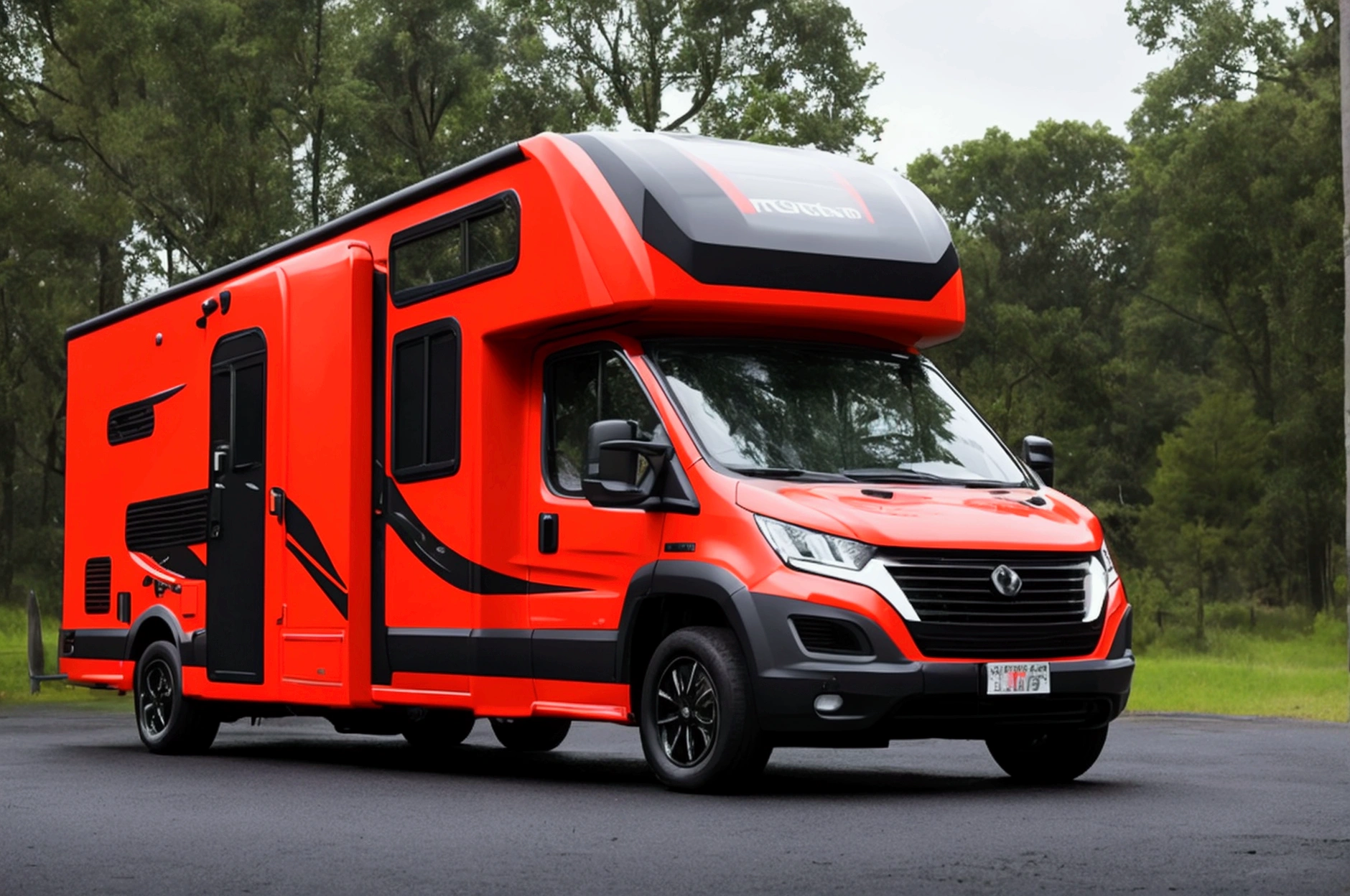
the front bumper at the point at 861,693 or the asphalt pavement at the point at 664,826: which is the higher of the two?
the front bumper at the point at 861,693

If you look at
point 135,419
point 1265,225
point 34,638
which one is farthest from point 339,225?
point 1265,225

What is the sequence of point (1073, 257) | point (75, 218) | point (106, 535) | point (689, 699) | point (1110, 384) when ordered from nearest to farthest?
point (689, 699) < point (106, 535) < point (75, 218) < point (1110, 384) < point (1073, 257)

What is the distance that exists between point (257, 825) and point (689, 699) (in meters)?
2.26

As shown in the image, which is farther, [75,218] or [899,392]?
[75,218]

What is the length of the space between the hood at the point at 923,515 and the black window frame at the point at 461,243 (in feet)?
7.73

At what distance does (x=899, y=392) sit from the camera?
35.9 feet

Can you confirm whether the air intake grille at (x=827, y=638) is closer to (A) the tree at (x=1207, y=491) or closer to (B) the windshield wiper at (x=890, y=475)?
(B) the windshield wiper at (x=890, y=475)

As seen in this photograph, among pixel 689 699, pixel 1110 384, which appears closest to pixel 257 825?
pixel 689 699

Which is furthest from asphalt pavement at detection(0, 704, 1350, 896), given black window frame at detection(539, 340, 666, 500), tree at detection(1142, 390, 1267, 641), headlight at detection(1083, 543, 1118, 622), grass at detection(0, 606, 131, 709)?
tree at detection(1142, 390, 1267, 641)

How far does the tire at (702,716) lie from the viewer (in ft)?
31.4

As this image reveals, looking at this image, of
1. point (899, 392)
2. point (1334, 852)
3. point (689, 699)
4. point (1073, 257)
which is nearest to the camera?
point (1334, 852)

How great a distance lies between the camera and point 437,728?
567 inches

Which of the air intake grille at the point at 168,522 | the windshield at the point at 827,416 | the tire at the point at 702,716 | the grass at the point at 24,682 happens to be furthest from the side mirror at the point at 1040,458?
the grass at the point at 24,682

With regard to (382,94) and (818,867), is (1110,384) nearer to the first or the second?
(382,94)
